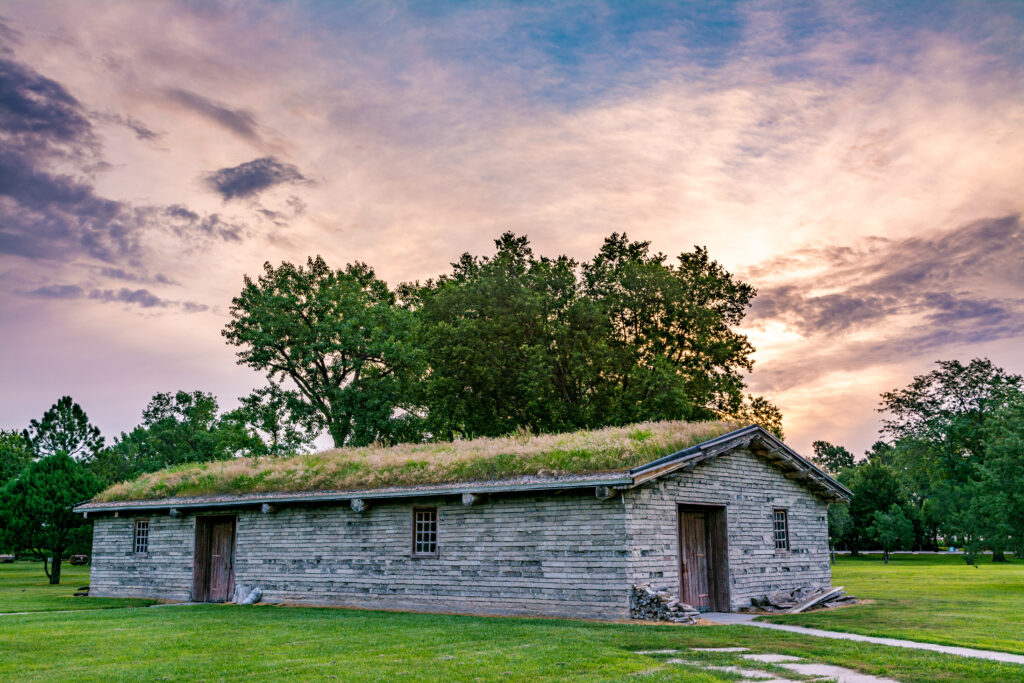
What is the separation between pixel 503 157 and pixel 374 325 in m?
27.4

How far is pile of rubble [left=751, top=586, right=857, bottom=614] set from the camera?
60.2ft

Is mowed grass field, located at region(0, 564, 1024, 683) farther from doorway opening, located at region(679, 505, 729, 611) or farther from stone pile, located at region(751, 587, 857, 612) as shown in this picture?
stone pile, located at region(751, 587, 857, 612)

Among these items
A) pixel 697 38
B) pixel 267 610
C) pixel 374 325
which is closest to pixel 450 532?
pixel 267 610

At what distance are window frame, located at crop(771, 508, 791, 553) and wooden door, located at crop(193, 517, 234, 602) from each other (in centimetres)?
1496

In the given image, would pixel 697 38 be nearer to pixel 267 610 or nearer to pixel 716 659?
pixel 716 659

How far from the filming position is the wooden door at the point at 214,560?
2289 cm

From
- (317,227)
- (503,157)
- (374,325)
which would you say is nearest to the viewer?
(503,157)

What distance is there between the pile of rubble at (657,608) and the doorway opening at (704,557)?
2.23 meters

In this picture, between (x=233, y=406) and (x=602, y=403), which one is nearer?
(x=602, y=403)

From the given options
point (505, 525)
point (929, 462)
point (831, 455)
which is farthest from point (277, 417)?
point (831, 455)

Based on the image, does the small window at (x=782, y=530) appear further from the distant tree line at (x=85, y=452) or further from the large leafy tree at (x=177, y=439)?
the large leafy tree at (x=177, y=439)

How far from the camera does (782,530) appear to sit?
2059 cm

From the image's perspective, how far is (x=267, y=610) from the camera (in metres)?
19.2

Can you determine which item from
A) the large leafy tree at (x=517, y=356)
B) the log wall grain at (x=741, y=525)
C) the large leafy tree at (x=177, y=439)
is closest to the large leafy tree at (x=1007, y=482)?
the log wall grain at (x=741, y=525)
